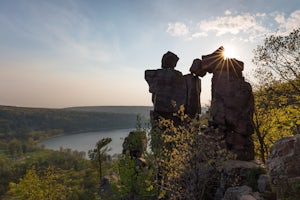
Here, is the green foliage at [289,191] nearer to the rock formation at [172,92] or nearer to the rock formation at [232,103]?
the rock formation at [232,103]

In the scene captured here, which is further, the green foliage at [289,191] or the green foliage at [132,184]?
the green foliage at [132,184]

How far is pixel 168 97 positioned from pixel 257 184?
24824 mm

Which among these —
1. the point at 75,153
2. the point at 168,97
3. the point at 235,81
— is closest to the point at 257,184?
the point at 235,81

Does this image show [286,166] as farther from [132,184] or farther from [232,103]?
[132,184]

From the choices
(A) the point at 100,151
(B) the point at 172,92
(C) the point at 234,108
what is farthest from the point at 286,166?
(A) the point at 100,151

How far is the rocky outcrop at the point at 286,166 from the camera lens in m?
14.0

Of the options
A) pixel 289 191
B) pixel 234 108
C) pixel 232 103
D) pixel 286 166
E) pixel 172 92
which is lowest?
pixel 289 191

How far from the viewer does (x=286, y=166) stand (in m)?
14.5

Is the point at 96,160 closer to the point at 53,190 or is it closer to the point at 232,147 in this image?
the point at 53,190

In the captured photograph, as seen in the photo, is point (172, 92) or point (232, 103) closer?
Result: point (232, 103)

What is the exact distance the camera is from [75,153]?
578 ft

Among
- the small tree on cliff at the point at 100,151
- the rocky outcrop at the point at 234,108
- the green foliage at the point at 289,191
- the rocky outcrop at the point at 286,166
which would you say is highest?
the rocky outcrop at the point at 234,108

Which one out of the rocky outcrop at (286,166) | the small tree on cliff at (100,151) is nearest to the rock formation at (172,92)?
the small tree on cliff at (100,151)

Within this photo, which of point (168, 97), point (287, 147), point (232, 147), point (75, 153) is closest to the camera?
point (287, 147)
